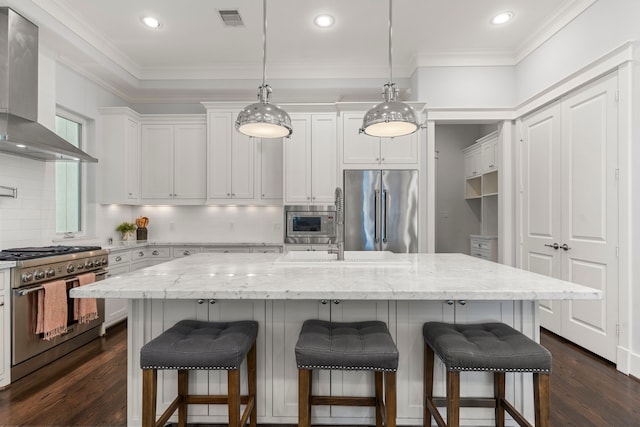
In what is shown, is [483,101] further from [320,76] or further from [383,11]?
[320,76]

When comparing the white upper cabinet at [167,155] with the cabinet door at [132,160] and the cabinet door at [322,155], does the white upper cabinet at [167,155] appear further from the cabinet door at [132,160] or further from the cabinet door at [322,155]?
the cabinet door at [322,155]

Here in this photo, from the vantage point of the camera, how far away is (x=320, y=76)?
4336 mm

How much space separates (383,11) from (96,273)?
3699 millimetres

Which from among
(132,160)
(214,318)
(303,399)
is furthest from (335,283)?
(132,160)

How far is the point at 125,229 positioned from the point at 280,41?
3.07 m

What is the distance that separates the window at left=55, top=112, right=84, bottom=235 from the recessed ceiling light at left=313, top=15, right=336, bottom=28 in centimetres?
294

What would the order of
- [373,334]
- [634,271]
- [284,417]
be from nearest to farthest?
[373,334]
[284,417]
[634,271]

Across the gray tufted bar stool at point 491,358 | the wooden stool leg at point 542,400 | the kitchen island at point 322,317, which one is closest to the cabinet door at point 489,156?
the kitchen island at point 322,317

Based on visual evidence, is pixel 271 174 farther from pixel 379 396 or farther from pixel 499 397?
pixel 499 397

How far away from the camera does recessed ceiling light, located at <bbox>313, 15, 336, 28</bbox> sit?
3297 millimetres

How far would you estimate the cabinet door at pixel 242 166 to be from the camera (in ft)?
14.4

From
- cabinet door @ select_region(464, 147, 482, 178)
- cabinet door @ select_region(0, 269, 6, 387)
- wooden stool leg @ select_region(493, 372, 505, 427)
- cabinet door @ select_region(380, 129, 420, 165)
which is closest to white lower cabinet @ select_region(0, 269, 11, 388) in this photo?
cabinet door @ select_region(0, 269, 6, 387)

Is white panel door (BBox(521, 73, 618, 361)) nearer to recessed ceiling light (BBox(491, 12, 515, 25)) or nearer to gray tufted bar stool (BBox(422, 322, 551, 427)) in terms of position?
recessed ceiling light (BBox(491, 12, 515, 25))

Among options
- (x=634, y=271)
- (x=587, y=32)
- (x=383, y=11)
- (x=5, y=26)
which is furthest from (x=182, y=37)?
(x=634, y=271)
